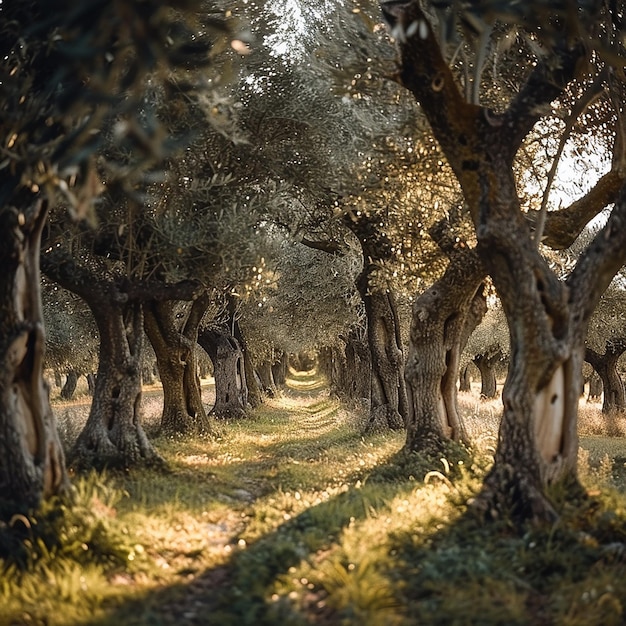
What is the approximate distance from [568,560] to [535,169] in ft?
33.9

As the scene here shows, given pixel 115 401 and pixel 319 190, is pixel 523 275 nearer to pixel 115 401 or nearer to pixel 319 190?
pixel 319 190

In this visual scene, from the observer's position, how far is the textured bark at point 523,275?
8844 mm

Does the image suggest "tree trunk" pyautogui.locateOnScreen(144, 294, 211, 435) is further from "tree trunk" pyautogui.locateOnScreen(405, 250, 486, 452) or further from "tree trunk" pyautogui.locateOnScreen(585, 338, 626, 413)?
"tree trunk" pyautogui.locateOnScreen(585, 338, 626, 413)

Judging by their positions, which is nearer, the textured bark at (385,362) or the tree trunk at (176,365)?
the tree trunk at (176,365)

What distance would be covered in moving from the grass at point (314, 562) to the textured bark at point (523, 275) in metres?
0.63

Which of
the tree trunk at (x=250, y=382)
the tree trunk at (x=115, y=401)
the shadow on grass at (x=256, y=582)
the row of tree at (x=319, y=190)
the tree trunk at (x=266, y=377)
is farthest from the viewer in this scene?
the tree trunk at (x=266, y=377)

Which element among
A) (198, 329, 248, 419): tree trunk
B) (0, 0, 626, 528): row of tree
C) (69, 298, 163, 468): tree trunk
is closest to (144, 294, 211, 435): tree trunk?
(0, 0, 626, 528): row of tree

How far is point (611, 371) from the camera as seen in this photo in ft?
109

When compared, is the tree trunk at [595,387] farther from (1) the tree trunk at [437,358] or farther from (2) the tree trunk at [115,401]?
(2) the tree trunk at [115,401]

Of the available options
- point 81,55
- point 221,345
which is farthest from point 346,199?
point 221,345

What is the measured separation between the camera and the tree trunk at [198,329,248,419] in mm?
30266

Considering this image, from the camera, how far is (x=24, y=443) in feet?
26.7

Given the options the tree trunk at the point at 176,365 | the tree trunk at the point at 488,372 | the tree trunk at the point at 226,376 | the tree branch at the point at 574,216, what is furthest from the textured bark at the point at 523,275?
the tree trunk at the point at 488,372

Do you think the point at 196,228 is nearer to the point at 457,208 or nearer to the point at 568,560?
the point at 457,208
